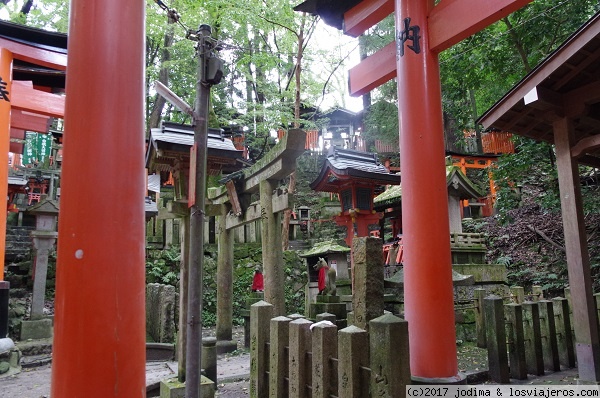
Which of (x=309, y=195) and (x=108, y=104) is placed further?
(x=309, y=195)

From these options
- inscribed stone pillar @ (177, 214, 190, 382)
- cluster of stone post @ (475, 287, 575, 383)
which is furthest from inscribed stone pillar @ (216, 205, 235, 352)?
cluster of stone post @ (475, 287, 575, 383)

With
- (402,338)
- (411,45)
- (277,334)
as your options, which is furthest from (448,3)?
(277,334)

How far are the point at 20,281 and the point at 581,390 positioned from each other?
1445 cm

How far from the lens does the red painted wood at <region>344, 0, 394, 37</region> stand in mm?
5328

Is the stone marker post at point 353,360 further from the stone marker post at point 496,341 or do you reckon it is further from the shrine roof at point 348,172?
the shrine roof at point 348,172

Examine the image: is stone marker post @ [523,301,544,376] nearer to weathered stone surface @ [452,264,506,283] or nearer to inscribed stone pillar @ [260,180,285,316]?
weathered stone surface @ [452,264,506,283]

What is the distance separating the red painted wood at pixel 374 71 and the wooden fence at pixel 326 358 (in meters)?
3.25

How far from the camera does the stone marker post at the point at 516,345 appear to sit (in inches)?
242

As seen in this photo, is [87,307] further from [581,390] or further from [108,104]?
[581,390]

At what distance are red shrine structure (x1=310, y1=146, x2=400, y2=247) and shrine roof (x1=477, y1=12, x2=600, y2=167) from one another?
16.1 feet

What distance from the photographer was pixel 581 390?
4770 millimetres

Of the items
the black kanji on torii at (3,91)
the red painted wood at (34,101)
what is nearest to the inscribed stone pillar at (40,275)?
the red painted wood at (34,101)

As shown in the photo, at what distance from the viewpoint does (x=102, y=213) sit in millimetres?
2221

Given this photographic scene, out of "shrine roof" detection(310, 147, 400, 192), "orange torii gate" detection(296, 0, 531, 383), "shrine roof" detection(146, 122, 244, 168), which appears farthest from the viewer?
"shrine roof" detection(310, 147, 400, 192)
